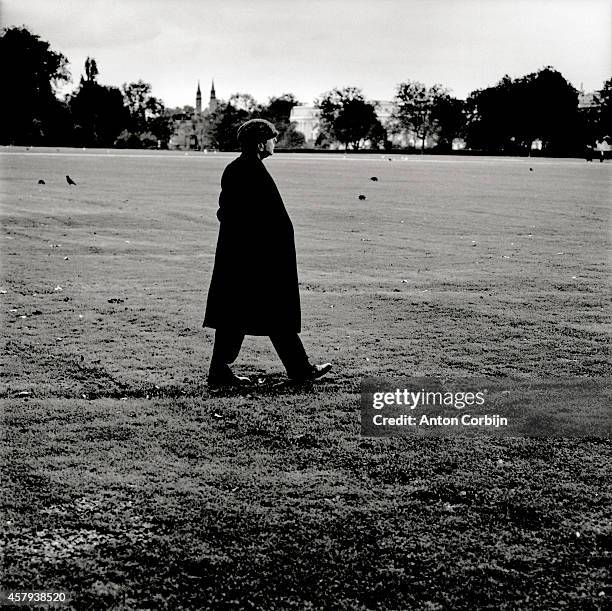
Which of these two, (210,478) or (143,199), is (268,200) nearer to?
(210,478)

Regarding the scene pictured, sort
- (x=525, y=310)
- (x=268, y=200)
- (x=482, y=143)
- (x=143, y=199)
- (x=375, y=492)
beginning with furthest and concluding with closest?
(x=482, y=143) → (x=143, y=199) → (x=525, y=310) → (x=268, y=200) → (x=375, y=492)

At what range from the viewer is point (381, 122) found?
101 meters

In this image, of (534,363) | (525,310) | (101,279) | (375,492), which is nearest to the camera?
(375,492)

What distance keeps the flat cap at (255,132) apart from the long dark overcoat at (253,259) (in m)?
0.13

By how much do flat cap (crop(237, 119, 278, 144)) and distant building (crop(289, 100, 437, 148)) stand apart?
9412cm

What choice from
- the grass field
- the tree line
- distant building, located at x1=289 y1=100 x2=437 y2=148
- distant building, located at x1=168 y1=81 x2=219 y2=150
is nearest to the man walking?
the grass field

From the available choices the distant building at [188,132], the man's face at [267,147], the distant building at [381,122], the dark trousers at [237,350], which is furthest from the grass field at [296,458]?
the distant building at [188,132]

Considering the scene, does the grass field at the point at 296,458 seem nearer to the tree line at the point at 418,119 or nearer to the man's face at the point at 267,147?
the man's face at the point at 267,147

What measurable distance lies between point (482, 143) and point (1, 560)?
101752mm

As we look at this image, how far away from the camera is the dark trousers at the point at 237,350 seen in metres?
6.39

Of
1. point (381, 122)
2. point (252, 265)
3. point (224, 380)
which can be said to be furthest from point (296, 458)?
point (381, 122)

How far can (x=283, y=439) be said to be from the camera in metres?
5.34

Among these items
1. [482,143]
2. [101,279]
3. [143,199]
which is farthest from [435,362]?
[482,143]

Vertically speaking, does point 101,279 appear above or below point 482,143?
below
